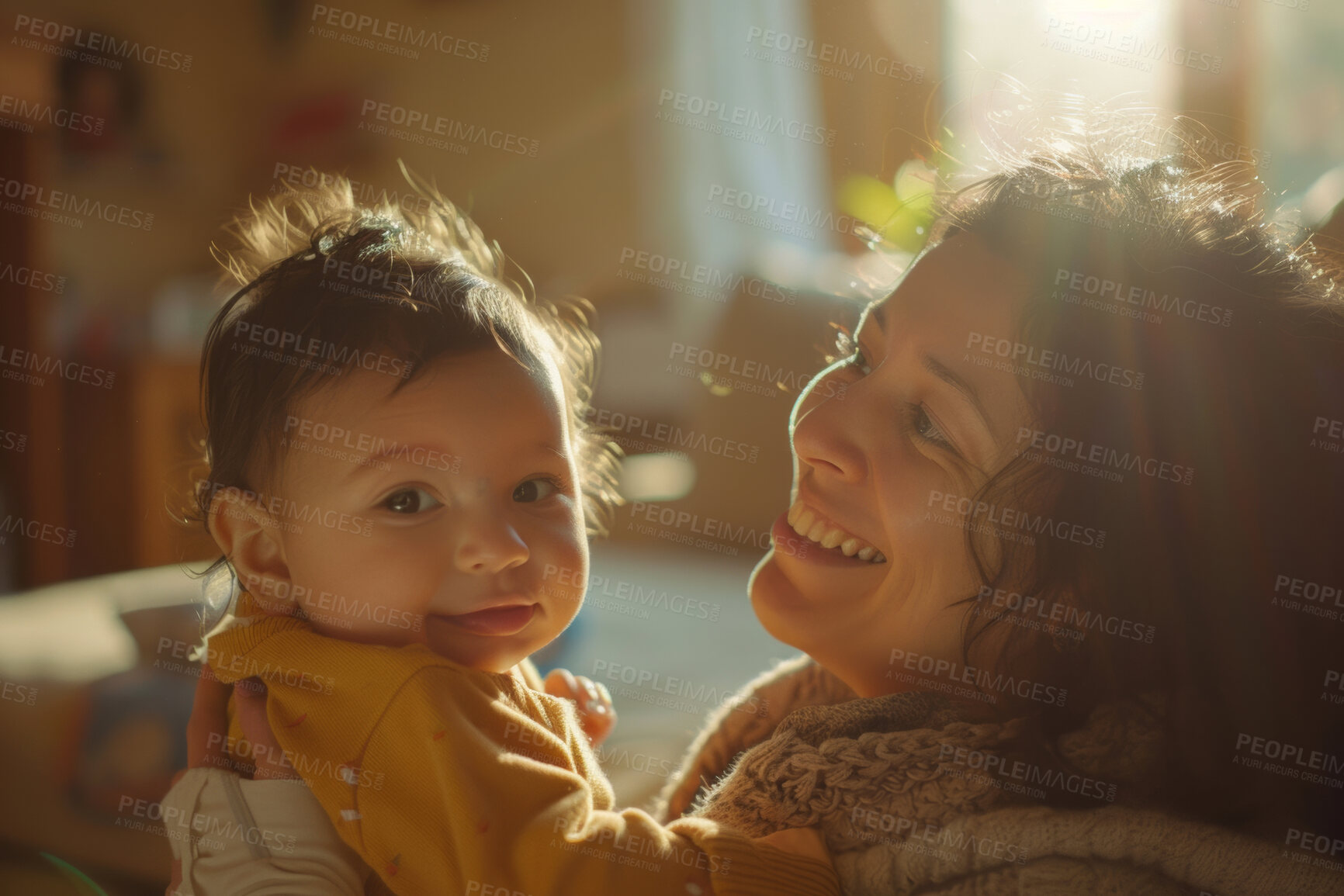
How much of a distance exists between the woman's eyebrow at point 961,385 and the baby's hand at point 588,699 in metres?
0.63

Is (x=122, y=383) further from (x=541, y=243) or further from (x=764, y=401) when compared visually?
(x=764, y=401)

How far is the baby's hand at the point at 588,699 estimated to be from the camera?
45.5 inches

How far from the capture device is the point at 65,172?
Answer: 47.3 inches

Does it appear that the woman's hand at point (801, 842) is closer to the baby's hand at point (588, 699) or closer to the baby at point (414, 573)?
the baby at point (414, 573)

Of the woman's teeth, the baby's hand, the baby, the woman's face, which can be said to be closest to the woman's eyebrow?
the woman's face

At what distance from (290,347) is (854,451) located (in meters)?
0.59

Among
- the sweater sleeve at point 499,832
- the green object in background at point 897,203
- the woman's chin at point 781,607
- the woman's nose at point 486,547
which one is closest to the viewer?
the sweater sleeve at point 499,832

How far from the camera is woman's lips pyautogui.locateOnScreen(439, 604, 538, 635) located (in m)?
0.89

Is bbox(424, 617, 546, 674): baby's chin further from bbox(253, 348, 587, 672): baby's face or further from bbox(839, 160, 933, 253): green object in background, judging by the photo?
bbox(839, 160, 933, 253): green object in background

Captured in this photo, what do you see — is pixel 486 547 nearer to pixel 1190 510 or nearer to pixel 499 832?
pixel 499 832

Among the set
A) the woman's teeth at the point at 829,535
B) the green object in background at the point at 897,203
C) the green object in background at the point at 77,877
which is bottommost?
the green object in background at the point at 77,877

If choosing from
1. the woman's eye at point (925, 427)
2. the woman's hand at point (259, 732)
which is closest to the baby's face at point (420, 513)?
the woman's hand at point (259, 732)

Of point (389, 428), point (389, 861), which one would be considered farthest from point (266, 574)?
point (389, 861)

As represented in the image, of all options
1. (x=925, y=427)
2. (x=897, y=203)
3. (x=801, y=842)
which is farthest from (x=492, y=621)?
(x=897, y=203)
